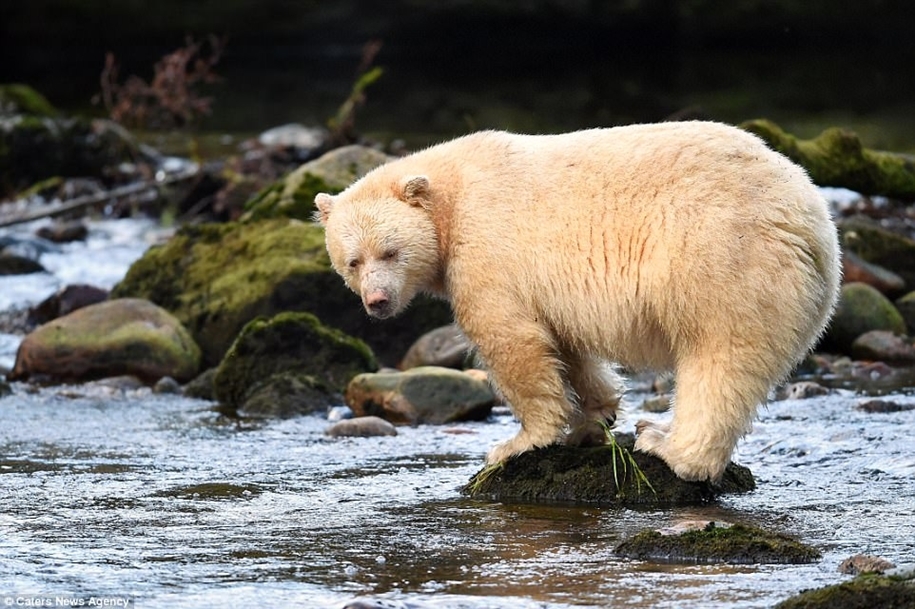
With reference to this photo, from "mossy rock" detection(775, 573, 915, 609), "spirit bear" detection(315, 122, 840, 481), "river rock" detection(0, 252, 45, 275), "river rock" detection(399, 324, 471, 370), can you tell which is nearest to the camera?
"mossy rock" detection(775, 573, 915, 609)

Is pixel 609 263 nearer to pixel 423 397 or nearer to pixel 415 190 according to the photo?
pixel 415 190

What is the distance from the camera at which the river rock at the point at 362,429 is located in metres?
8.07

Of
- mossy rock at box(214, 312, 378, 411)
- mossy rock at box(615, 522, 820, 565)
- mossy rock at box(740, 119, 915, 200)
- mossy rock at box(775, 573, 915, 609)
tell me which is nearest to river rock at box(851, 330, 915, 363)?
mossy rock at box(740, 119, 915, 200)

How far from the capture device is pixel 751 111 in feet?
80.4

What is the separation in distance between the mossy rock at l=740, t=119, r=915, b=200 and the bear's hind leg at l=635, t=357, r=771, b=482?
569 centimetres

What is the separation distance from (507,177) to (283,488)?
1.83 m

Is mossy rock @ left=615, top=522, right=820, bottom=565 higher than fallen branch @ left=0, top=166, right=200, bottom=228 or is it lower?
lower

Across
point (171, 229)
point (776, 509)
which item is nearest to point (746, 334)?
point (776, 509)

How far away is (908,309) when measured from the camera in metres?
11.1

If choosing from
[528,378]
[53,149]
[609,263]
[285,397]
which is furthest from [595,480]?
[53,149]

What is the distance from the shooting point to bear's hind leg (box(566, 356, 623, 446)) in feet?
22.0

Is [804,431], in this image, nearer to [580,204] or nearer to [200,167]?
[580,204]

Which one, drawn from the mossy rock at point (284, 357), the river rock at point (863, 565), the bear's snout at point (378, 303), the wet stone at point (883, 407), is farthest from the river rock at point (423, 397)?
the river rock at point (863, 565)

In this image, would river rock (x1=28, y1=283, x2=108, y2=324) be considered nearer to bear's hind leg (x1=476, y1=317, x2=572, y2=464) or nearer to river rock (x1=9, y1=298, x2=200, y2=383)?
river rock (x1=9, y1=298, x2=200, y2=383)
